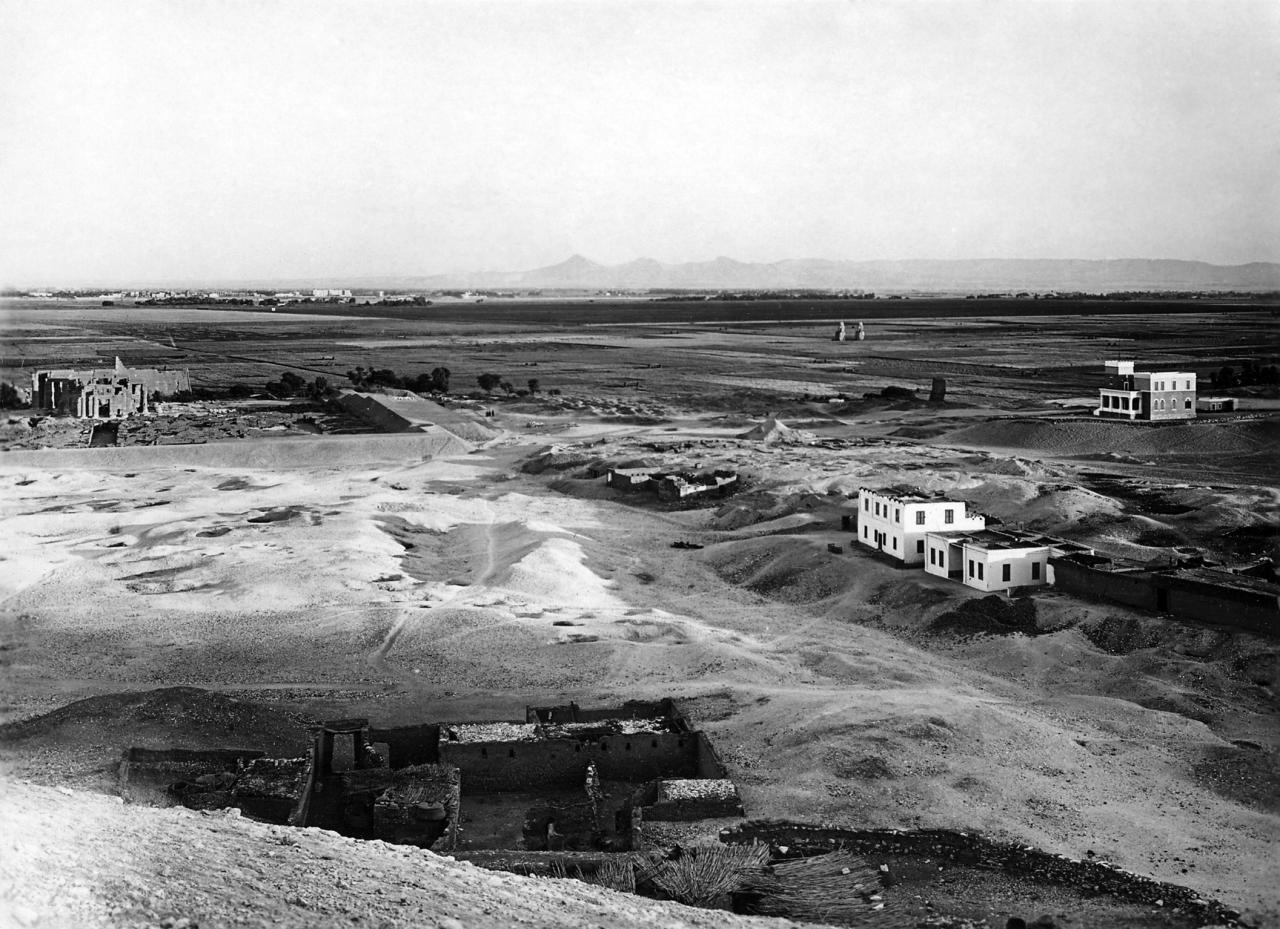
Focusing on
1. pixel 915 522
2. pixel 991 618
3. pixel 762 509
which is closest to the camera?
pixel 991 618

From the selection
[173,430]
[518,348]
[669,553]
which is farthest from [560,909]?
[518,348]

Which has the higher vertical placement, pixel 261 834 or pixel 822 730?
pixel 261 834

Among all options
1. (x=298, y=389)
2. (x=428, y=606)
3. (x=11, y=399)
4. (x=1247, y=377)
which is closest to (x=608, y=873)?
(x=428, y=606)

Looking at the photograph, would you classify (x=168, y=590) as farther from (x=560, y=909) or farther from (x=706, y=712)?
(x=560, y=909)

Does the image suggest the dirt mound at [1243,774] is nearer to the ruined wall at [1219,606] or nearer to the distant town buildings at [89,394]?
the ruined wall at [1219,606]

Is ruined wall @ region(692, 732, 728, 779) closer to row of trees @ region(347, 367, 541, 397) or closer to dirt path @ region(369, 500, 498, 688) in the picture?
dirt path @ region(369, 500, 498, 688)

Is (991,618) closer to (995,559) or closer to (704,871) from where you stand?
(995,559)
